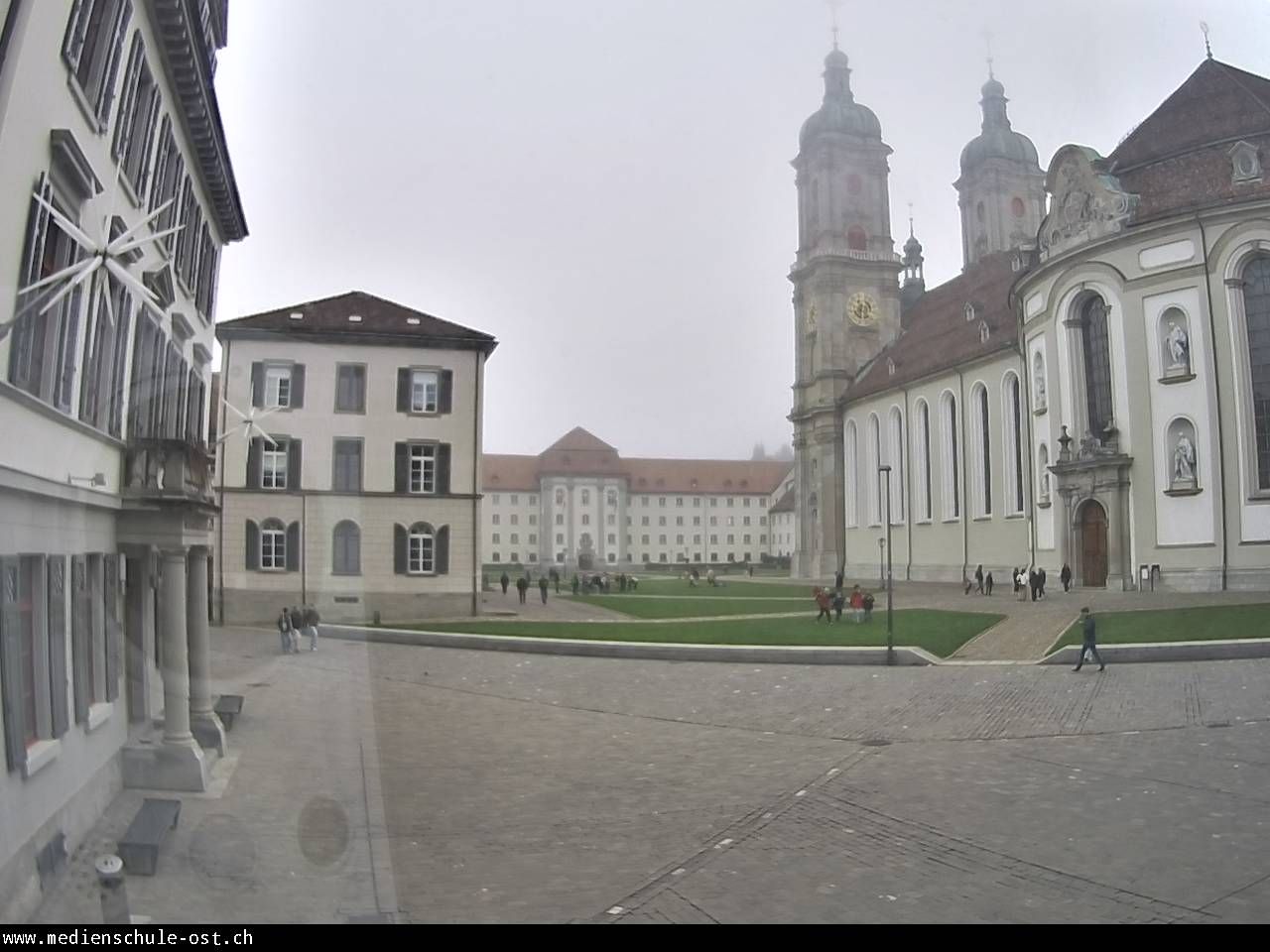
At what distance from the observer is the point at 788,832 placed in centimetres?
920

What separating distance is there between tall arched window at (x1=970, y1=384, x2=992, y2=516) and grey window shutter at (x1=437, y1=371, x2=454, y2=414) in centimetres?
4058

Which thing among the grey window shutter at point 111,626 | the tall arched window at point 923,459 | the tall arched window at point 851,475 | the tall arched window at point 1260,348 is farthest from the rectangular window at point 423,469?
the tall arched window at point 851,475

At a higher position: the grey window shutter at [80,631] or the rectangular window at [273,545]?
the rectangular window at [273,545]

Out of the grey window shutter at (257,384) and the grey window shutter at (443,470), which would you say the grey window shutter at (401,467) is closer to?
the grey window shutter at (443,470)

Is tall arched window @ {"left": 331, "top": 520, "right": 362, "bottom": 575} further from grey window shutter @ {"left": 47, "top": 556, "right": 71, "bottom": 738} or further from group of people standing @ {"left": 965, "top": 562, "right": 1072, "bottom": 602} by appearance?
group of people standing @ {"left": 965, "top": 562, "right": 1072, "bottom": 602}

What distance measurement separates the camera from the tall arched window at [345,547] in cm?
1334

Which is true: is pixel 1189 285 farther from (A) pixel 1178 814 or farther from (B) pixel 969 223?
(B) pixel 969 223

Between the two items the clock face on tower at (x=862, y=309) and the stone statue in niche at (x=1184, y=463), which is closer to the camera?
the stone statue in niche at (x=1184, y=463)

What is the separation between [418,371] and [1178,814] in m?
9.89

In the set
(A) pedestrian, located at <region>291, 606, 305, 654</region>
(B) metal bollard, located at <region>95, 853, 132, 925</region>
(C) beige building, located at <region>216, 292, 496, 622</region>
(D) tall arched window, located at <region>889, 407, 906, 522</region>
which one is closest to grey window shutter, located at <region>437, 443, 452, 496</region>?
(C) beige building, located at <region>216, 292, 496, 622</region>

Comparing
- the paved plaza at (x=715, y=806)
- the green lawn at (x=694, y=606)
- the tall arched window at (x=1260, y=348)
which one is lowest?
the paved plaza at (x=715, y=806)

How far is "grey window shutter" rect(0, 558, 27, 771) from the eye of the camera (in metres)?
6.22

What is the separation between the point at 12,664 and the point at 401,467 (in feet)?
27.5

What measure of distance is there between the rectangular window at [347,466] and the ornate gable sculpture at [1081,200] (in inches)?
1233
